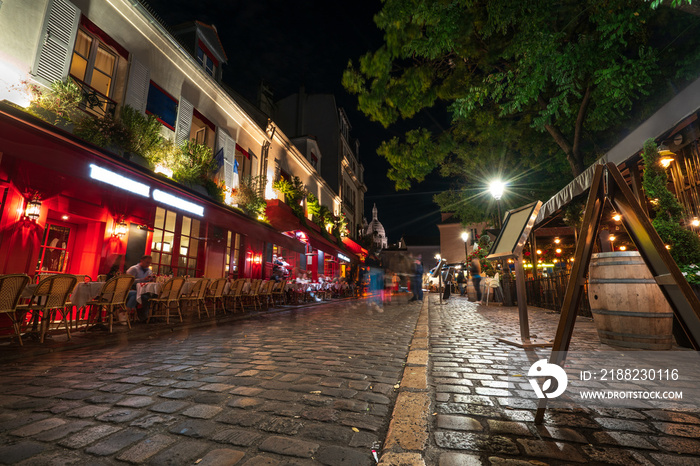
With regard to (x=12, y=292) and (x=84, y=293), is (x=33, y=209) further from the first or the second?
(x=12, y=292)

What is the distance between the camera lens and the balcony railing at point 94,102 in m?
7.40

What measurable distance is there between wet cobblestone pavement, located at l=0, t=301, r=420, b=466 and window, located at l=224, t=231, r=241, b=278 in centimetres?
828

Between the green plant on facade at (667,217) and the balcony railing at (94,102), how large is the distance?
11.2 m

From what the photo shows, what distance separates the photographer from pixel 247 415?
2.00 meters

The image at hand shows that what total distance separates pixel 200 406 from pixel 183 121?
1027cm

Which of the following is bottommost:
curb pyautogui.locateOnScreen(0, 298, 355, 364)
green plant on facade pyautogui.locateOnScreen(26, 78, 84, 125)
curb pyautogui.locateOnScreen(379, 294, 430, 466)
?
curb pyautogui.locateOnScreen(0, 298, 355, 364)

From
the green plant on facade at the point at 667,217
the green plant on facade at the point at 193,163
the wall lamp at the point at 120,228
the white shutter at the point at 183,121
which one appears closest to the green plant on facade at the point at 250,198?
the green plant on facade at the point at 193,163

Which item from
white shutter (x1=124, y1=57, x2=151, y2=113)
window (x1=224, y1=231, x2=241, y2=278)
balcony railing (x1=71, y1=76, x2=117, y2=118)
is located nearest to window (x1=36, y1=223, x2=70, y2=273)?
balcony railing (x1=71, y1=76, x2=117, y2=118)

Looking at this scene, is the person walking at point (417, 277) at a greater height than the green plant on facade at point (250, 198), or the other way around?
the green plant on facade at point (250, 198)

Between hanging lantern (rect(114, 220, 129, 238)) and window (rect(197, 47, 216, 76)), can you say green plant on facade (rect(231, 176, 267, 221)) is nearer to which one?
hanging lantern (rect(114, 220, 129, 238))

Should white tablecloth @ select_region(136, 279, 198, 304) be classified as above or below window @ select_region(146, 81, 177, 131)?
below

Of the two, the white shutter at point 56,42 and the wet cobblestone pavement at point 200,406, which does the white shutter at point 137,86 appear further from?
the wet cobblestone pavement at point 200,406

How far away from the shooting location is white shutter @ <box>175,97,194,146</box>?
32.5 ft

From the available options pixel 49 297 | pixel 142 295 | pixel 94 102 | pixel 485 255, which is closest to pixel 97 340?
pixel 49 297
